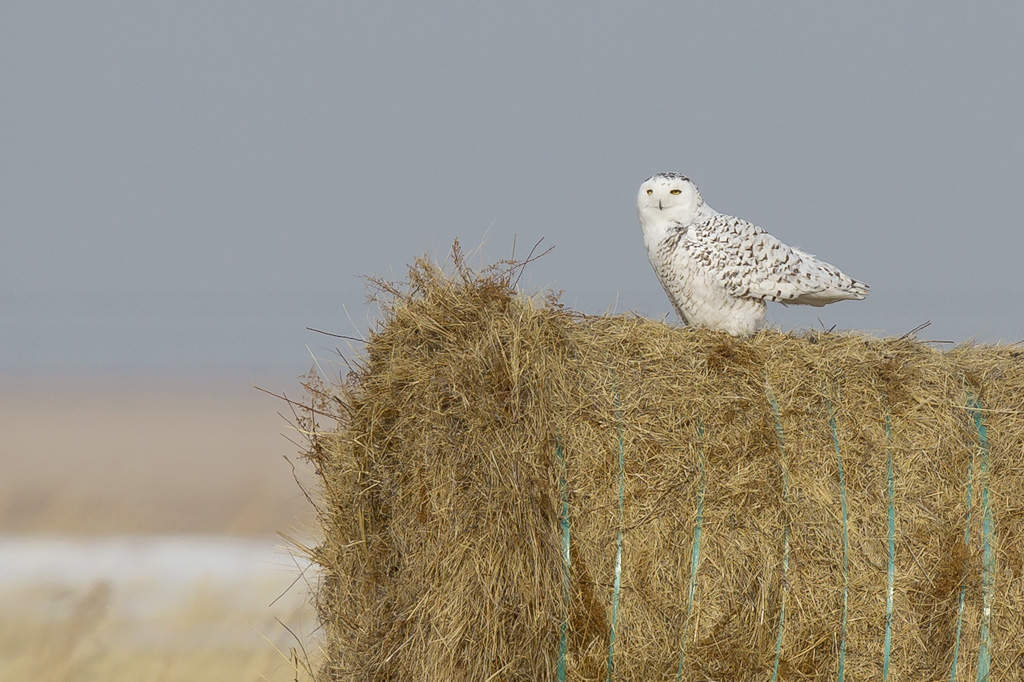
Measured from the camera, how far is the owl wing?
14.6ft

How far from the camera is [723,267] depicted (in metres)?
4.44

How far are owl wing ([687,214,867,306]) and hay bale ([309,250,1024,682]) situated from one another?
0.40 metres

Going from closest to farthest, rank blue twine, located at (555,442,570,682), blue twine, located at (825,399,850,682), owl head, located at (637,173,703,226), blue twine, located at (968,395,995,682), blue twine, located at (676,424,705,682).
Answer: blue twine, located at (555,442,570,682) < blue twine, located at (676,424,705,682) < blue twine, located at (825,399,850,682) < blue twine, located at (968,395,995,682) < owl head, located at (637,173,703,226)

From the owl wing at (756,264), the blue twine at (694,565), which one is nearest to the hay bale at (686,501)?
the blue twine at (694,565)

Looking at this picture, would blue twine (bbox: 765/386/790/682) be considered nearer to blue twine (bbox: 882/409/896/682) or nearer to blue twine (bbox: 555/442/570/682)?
blue twine (bbox: 882/409/896/682)

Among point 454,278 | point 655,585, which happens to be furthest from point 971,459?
point 454,278

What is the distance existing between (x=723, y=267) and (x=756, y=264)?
16 cm

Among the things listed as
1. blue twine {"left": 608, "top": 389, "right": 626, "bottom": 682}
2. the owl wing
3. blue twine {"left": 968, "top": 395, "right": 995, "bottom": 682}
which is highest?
the owl wing

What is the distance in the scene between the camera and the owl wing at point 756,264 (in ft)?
14.6

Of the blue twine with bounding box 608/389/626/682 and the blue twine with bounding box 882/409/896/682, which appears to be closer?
the blue twine with bounding box 608/389/626/682

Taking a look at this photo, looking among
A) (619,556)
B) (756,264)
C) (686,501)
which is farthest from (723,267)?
(619,556)

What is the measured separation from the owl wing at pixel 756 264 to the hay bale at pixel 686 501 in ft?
1.30

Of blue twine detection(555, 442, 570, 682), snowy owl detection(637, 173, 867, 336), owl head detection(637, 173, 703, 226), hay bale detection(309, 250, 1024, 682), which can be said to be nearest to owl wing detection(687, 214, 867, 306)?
snowy owl detection(637, 173, 867, 336)

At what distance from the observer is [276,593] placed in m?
7.26
